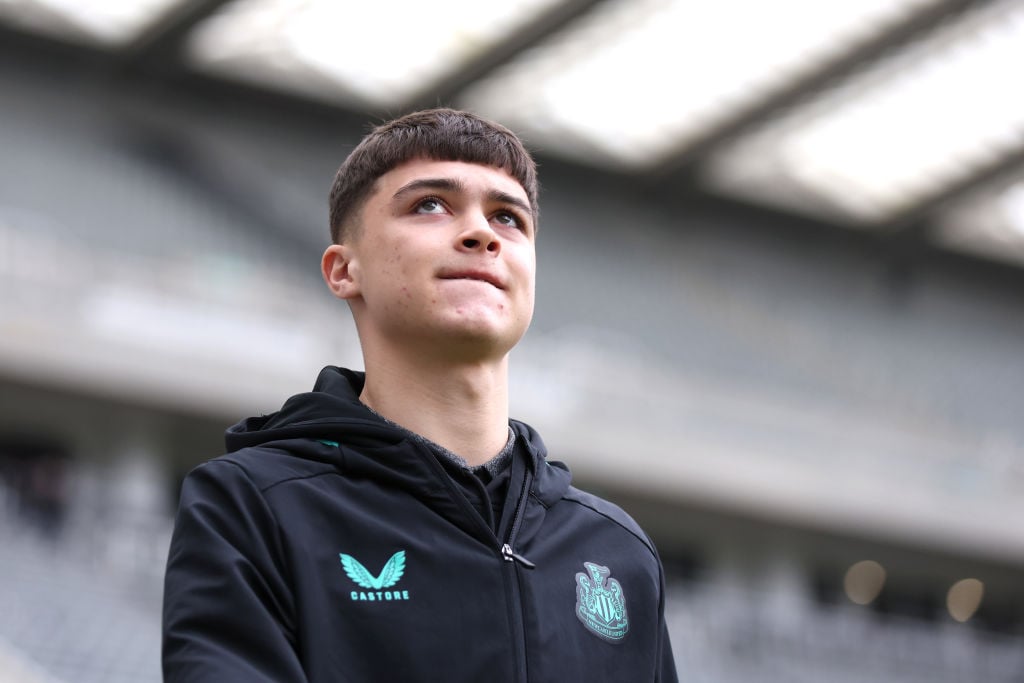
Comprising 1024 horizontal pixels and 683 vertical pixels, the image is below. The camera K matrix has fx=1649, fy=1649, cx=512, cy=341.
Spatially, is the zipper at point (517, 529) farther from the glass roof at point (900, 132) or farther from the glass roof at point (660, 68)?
the glass roof at point (900, 132)

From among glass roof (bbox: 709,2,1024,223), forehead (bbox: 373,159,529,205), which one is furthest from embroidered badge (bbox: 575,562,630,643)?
glass roof (bbox: 709,2,1024,223)

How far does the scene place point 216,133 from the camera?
89.2 ft

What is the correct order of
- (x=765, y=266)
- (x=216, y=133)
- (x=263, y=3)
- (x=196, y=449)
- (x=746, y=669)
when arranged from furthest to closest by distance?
(x=765, y=266)
(x=216, y=133)
(x=263, y=3)
(x=196, y=449)
(x=746, y=669)

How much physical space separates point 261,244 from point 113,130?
9.59 ft

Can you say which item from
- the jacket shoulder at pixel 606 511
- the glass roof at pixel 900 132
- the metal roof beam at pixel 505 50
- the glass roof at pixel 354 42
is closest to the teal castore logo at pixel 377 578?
the jacket shoulder at pixel 606 511

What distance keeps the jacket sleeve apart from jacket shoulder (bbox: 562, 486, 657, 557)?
0.54 metres

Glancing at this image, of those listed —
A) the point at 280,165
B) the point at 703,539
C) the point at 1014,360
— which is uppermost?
the point at 280,165

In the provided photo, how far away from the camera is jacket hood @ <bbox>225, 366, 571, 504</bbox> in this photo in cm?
233

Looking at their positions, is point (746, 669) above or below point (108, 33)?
below

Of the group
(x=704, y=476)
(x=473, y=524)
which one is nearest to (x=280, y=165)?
(x=704, y=476)

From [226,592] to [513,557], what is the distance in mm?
425

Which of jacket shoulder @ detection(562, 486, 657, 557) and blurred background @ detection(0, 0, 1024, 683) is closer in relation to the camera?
jacket shoulder @ detection(562, 486, 657, 557)

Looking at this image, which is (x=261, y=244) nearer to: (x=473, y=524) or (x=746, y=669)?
(x=746, y=669)

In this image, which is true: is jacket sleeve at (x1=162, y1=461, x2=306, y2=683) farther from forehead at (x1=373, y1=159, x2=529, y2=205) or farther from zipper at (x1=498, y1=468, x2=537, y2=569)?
forehead at (x1=373, y1=159, x2=529, y2=205)
